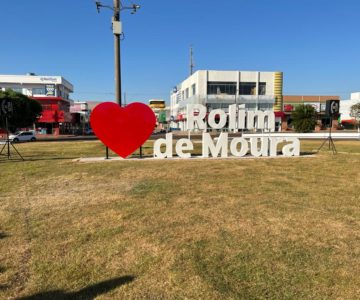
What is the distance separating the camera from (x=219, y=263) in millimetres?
3922

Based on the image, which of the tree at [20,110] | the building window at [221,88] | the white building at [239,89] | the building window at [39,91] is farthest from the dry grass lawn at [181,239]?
the building window at [39,91]

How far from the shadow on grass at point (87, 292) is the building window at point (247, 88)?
193 feet

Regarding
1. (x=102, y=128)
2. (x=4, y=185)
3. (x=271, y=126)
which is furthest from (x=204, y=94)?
(x=4, y=185)

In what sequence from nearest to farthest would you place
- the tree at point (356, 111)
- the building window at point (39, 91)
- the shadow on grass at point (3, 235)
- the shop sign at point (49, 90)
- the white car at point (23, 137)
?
1. the shadow on grass at point (3, 235)
2. the white car at point (23, 137)
3. the shop sign at point (49, 90)
4. the building window at point (39, 91)
5. the tree at point (356, 111)

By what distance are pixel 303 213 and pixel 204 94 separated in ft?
177

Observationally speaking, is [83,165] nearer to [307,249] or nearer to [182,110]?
[307,249]

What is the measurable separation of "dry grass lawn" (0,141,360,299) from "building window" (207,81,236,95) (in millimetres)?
51879

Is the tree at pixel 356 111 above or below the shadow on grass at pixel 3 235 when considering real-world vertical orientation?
above

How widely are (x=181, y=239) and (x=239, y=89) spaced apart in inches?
2267

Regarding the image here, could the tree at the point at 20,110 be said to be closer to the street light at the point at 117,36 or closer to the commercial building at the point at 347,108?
the street light at the point at 117,36

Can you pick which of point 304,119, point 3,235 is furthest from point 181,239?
point 304,119

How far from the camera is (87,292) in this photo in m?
3.33

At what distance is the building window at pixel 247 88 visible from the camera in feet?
196

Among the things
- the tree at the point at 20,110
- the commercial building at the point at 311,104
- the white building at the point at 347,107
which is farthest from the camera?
the white building at the point at 347,107
